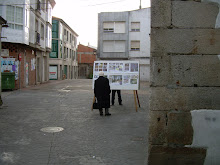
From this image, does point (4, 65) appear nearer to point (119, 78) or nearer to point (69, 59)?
point (119, 78)

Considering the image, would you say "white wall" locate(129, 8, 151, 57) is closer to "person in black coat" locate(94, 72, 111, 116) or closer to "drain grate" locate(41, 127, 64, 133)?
"person in black coat" locate(94, 72, 111, 116)

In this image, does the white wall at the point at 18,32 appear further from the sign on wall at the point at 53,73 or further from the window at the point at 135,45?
the sign on wall at the point at 53,73

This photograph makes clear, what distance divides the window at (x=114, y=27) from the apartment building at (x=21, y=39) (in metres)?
12.9

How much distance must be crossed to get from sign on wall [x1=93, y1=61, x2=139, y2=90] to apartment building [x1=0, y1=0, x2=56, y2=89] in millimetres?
11191

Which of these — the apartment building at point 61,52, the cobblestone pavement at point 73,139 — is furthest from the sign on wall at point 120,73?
the apartment building at point 61,52

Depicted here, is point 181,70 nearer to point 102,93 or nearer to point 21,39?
point 102,93

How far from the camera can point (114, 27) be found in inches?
1558

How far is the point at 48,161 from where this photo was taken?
4664 mm

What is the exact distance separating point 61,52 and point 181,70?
138ft

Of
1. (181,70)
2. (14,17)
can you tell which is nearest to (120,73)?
(181,70)

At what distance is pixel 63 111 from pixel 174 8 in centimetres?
700

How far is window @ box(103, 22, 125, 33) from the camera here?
129 feet

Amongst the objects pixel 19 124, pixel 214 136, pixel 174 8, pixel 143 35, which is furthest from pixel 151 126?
pixel 143 35

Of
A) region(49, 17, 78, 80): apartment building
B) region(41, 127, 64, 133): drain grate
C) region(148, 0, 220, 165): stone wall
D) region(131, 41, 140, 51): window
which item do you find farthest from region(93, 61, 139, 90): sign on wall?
region(49, 17, 78, 80): apartment building
